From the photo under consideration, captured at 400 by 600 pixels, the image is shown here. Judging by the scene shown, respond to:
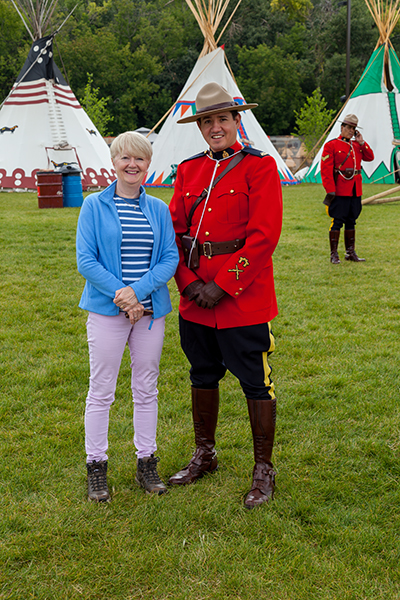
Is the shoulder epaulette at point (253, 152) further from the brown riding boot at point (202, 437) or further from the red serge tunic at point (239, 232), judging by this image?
the brown riding boot at point (202, 437)

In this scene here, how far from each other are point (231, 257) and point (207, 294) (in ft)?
0.68

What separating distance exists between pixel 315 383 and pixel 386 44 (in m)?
19.6

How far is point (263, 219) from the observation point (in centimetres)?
249

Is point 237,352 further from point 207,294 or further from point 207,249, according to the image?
point 207,249

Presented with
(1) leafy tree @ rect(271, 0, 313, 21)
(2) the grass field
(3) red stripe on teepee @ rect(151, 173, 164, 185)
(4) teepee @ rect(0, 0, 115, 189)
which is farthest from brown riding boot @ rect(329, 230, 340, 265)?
(1) leafy tree @ rect(271, 0, 313, 21)

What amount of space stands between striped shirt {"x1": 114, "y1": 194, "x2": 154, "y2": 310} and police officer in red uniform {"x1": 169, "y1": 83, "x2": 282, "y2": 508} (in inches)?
9.6

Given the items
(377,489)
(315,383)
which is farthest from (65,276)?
(377,489)

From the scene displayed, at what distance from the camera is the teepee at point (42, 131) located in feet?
58.3

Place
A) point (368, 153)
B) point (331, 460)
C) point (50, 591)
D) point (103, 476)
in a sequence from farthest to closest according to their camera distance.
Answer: point (368, 153) → point (331, 460) → point (103, 476) → point (50, 591)

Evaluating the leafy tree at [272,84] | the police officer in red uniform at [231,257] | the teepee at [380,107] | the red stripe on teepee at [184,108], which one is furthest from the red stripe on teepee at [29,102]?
the leafy tree at [272,84]

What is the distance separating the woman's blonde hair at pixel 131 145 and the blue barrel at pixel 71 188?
12.0 meters

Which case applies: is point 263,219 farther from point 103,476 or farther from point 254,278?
point 103,476

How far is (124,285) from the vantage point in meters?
2.53

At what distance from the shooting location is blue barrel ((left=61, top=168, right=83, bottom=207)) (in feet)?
46.1
